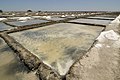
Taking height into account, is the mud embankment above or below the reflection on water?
above

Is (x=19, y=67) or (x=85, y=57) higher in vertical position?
(x=85, y=57)

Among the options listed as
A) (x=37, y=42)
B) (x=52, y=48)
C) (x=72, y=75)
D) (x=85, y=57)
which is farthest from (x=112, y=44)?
(x=37, y=42)

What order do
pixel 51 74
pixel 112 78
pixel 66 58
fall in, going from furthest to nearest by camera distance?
pixel 66 58, pixel 51 74, pixel 112 78

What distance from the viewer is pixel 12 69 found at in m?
2.02

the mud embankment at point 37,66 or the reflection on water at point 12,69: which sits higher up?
the mud embankment at point 37,66

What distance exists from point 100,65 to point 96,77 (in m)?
0.29

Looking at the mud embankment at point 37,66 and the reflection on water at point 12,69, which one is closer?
the mud embankment at point 37,66

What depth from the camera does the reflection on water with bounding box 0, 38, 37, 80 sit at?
1.78 m

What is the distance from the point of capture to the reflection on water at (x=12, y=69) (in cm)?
178

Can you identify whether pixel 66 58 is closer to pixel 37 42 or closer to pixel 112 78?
pixel 112 78

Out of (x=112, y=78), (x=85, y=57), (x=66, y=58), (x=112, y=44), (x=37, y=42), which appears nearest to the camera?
(x=112, y=78)

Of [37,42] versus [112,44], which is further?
[37,42]

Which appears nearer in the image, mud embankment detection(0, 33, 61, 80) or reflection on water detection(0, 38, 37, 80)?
mud embankment detection(0, 33, 61, 80)

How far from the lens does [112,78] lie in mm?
1513
